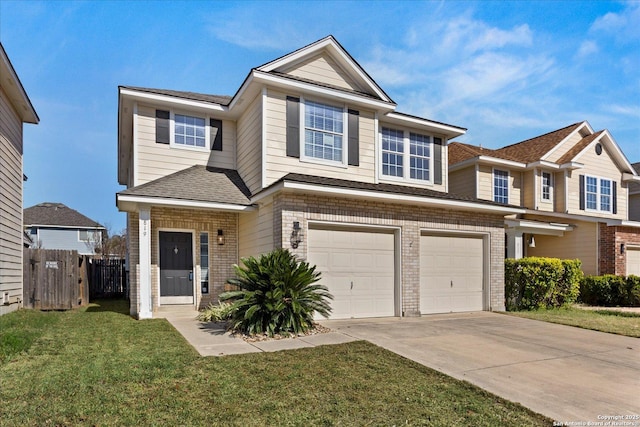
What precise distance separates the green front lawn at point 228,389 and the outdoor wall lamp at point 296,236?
9.67 ft

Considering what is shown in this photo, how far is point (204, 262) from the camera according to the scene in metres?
11.6

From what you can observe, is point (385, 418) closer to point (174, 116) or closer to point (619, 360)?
point (619, 360)

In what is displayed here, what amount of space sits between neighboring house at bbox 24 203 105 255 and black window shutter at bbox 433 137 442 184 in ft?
96.8

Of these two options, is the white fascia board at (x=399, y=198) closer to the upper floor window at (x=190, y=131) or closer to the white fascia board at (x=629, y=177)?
the upper floor window at (x=190, y=131)

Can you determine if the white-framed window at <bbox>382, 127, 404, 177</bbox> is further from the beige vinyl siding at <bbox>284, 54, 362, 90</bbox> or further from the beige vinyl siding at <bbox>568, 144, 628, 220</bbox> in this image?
the beige vinyl siding at <bbox>568, 144, 628, 220</bbox>

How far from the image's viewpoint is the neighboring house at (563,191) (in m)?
16.2

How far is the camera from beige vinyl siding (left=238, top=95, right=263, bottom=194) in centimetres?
1057

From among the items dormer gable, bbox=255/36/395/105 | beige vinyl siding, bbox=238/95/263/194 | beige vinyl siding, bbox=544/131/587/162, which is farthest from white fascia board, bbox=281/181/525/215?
beige vinyl siding, bbox=544/131/587/162

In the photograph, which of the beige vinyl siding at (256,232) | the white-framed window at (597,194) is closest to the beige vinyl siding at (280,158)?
the beige vinyl siding at (256,232)

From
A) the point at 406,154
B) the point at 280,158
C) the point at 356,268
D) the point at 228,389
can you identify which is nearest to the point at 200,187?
the point at 280,158

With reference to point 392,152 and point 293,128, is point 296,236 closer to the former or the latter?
point 293,128

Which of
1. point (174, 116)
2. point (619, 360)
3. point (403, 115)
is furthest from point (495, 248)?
point (174, 116)

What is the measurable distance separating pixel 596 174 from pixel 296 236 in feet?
60.1

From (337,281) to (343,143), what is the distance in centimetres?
410
